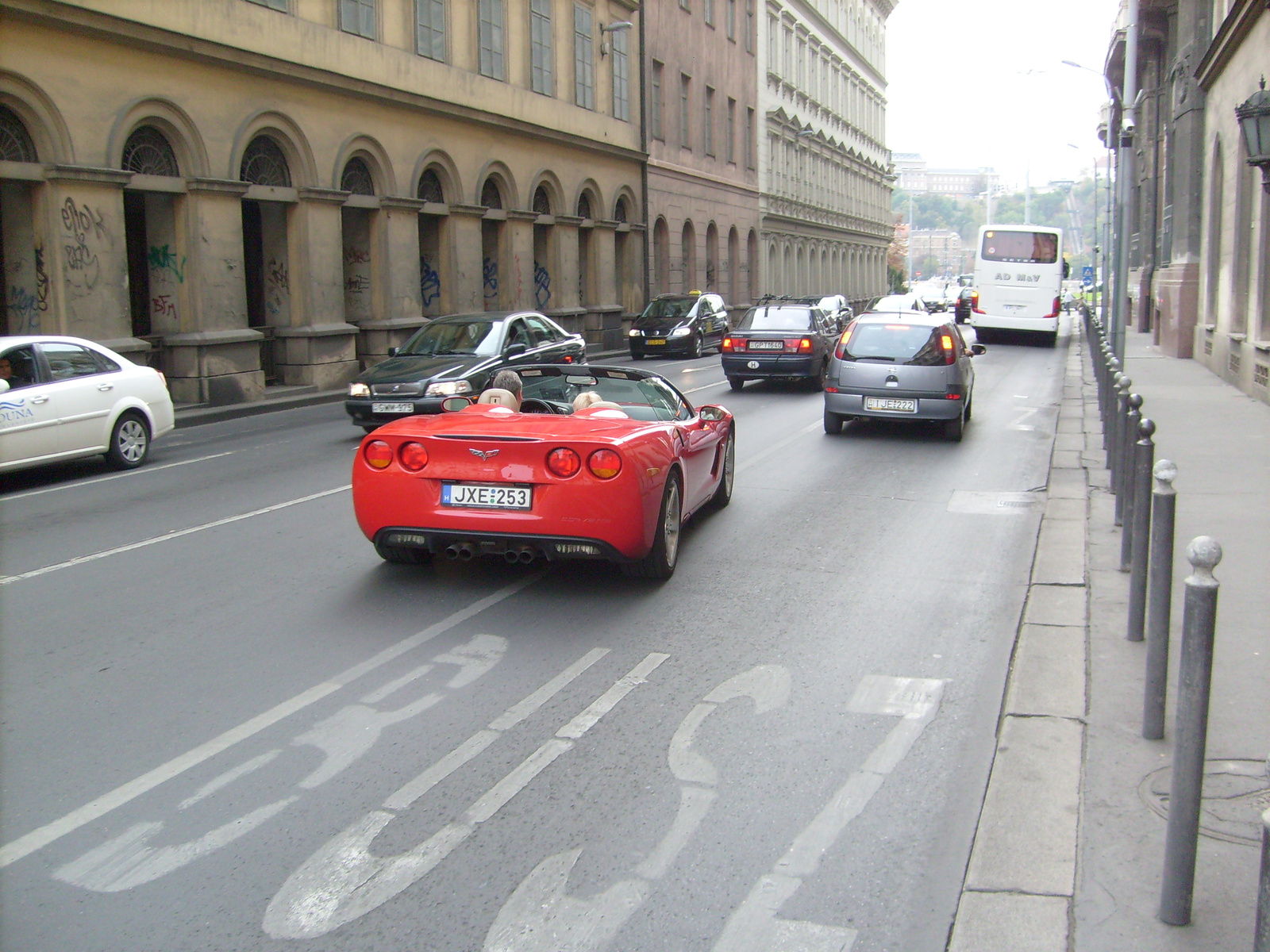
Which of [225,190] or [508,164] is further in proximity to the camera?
[508,164]

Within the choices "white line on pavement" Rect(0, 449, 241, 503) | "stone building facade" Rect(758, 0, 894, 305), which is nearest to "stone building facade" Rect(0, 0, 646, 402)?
"white line on pavement" Rect(0, 449, 241, 503)

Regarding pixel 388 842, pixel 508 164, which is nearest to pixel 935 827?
pixel 388 842

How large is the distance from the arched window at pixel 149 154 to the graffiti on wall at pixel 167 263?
1.17 meters

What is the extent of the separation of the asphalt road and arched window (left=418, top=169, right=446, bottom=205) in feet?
60.6

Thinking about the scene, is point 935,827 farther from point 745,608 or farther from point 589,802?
point 745,608

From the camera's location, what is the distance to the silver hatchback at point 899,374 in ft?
44.4

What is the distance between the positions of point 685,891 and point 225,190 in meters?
18.1

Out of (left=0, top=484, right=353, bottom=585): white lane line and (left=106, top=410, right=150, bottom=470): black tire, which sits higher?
(left=106, top=410, right=150, bottom=470): black tire

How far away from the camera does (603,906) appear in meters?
3.38

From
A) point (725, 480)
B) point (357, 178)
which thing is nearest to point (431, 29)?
point (357, 178)

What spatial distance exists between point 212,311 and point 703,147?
92.5 feet

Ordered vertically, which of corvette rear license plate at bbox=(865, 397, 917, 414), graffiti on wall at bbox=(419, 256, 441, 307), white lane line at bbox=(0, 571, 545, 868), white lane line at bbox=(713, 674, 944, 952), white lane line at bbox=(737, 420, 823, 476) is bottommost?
white lane line at bbox=(713, 674, 944, 952)

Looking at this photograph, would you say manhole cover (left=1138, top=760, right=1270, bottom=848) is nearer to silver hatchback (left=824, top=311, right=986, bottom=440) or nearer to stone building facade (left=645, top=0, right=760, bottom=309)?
silver hatchback (left=824, top=311, right=986, bottom=440)

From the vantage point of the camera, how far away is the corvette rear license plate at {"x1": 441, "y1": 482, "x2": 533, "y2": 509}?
6410 millimetres
